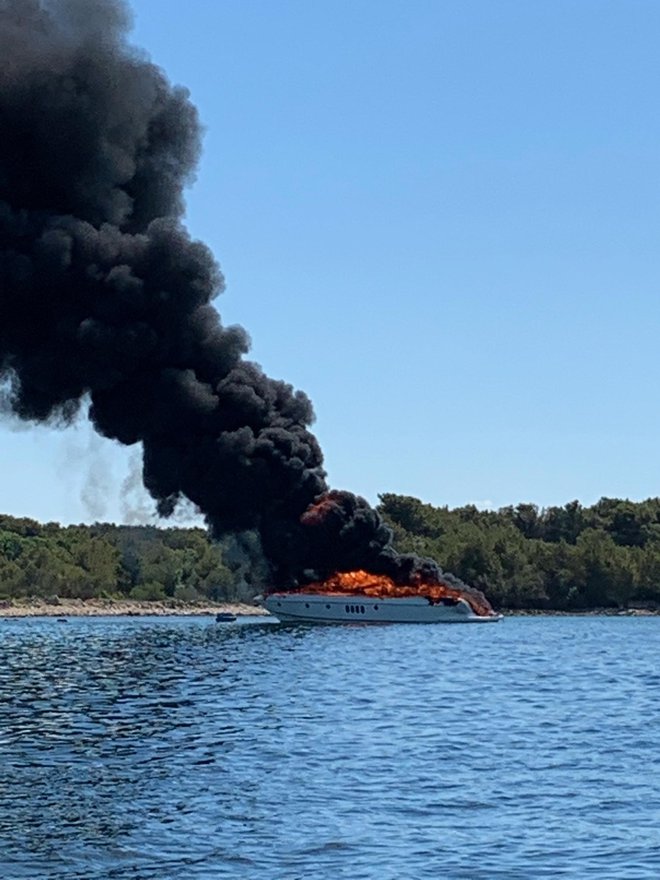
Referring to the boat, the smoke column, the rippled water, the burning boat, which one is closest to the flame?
the burning boat

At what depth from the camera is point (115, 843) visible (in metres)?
26.2

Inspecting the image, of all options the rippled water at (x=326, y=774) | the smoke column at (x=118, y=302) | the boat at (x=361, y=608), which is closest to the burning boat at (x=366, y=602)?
the boat at (x=361, y=608)

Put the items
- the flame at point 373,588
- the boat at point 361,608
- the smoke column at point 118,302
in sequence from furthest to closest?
the boat at point 361,608, the flame at point 373,588, the smoke column at point 118,302

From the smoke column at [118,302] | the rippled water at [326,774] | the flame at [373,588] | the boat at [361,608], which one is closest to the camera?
the rippled water at [326,774]

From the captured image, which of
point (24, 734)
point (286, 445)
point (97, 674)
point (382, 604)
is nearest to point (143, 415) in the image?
point (286, 445)

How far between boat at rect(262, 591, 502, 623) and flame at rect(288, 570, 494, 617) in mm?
464

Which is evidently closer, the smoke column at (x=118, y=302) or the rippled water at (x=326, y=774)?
the rippled water at (x=326, y=774)

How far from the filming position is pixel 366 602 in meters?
126

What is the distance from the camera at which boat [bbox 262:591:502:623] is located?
124375mm

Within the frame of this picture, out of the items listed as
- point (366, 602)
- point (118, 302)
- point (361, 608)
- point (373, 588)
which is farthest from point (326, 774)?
point (373, 588)

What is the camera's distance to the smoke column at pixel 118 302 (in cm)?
10369

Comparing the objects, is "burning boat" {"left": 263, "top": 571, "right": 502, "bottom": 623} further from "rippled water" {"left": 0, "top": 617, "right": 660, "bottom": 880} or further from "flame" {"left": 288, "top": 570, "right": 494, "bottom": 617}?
"rippled water" {"left": 0, "top": 617, "right": 660, "bottom": 880}

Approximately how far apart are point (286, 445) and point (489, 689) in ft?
175

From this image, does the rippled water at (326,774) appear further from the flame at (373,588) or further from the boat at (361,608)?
the boat at (361,608)
